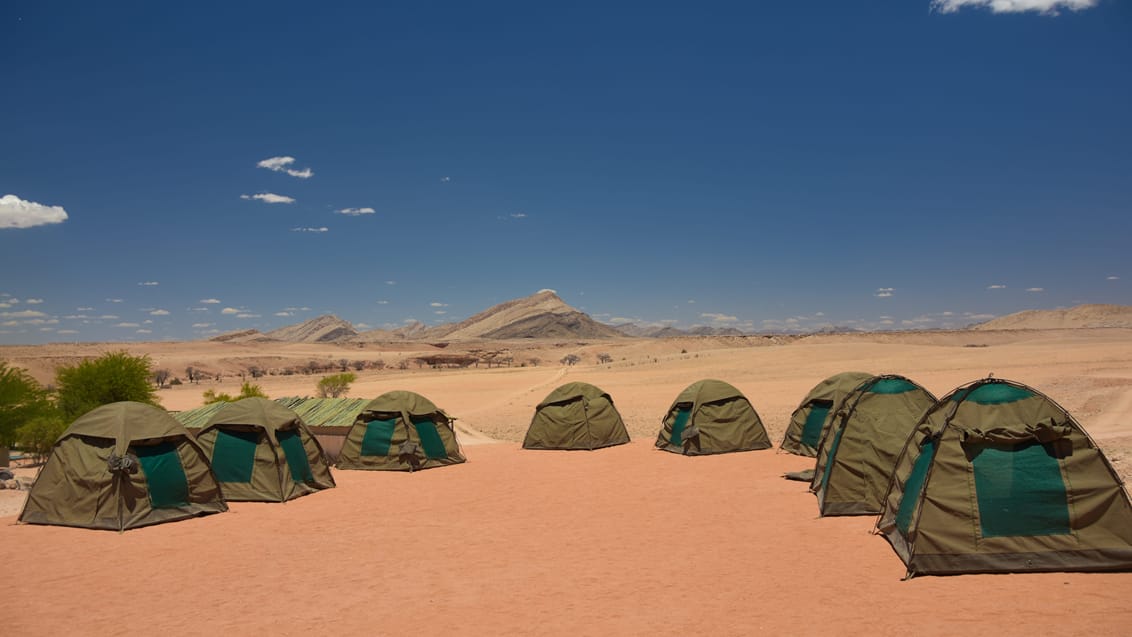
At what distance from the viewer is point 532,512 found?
14.4 meters

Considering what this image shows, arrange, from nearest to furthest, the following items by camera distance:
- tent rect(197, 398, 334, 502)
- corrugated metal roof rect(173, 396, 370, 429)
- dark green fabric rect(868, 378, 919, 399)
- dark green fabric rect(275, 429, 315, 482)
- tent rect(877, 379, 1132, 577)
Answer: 1. tent rect(877, 379, 1132, 577)
2. dark green fabric rect(868, 378, 919, 399)
3. tent rect(197, 398, 334, 502)
4. dark green fabric rect(275, 429, 315, 482)
5. corrugated metal roof rect(173, 396, 370, 429)

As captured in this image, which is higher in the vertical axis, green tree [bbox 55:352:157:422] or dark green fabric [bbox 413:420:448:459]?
green tree [bbox 55:352:157:422]

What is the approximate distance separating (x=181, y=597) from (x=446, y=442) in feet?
38.2

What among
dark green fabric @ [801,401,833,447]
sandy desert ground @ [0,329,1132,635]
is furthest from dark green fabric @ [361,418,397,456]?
dark green fabric @ [801,401,833,447]

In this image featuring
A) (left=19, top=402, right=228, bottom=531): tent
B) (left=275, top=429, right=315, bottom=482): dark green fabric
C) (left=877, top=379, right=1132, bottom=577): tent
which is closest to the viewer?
(left=877, top=379, right=1132, bottom=577): tent

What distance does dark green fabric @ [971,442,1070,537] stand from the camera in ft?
31.4

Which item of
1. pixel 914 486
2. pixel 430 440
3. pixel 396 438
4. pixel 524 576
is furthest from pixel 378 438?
pixel 914 486

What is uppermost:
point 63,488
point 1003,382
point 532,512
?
point 1003,382

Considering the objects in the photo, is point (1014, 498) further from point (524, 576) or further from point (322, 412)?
point (322, 412)

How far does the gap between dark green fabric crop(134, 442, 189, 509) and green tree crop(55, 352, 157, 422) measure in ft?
38.9

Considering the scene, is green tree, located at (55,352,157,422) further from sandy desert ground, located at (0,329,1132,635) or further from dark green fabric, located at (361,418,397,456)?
dark green fabric, located at (361,418,397,456)

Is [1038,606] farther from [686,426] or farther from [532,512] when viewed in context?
[686,426]

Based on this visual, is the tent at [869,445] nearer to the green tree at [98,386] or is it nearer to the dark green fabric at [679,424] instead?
the dark green fabric at [679,424]

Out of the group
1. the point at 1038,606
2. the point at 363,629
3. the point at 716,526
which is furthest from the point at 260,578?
the point at 1038,606
